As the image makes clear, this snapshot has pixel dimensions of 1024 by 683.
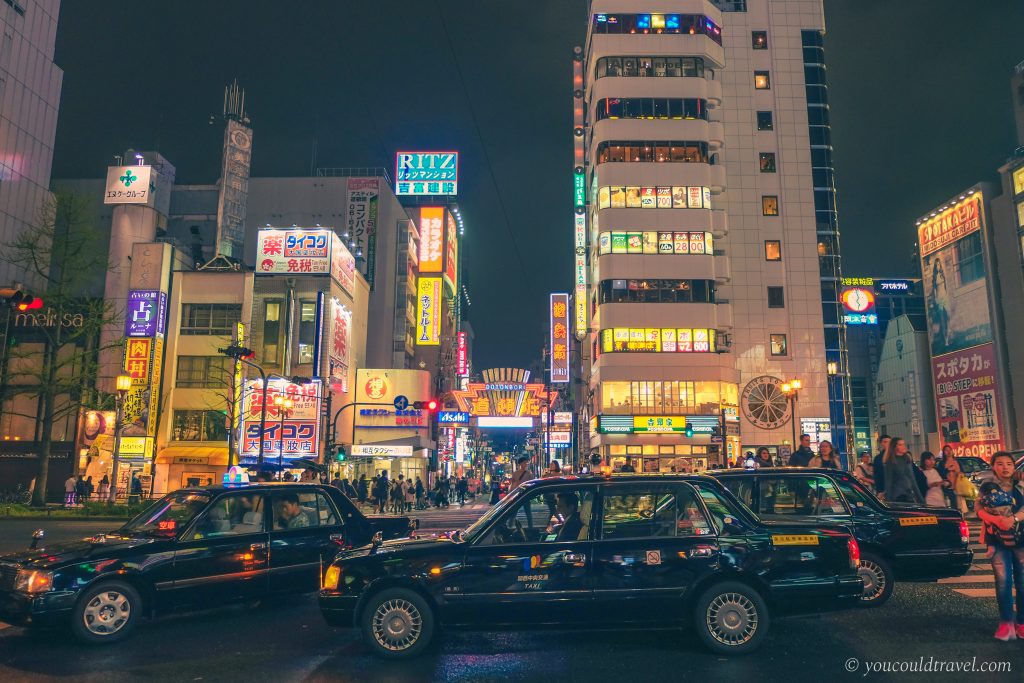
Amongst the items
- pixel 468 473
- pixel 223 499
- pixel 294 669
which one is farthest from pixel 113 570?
pixel 468 473

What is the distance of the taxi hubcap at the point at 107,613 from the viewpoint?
7550mm

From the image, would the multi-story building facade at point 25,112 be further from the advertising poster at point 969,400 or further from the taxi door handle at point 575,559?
the advertising poster at point 969,400

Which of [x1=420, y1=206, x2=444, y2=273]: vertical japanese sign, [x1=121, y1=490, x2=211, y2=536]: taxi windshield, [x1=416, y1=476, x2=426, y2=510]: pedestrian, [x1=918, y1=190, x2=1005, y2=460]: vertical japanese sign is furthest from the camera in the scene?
[x1=420, y1=206, x2=444, y2=273]: vertical japanese sign

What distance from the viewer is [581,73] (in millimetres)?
71938

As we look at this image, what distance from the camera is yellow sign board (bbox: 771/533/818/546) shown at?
276 inches

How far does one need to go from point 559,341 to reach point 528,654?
6472cm

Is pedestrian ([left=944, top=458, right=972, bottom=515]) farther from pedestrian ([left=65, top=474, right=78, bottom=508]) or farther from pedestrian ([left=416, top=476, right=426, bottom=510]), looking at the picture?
pedestrian ([left=65, top=474, right=78, bottom=508])

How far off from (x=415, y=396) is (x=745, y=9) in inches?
1690

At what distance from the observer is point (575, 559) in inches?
271

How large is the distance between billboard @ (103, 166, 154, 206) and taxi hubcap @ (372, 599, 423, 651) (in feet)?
167

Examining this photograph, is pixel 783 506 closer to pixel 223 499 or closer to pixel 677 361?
pixel 223 499

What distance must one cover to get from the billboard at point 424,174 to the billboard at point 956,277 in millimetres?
46854

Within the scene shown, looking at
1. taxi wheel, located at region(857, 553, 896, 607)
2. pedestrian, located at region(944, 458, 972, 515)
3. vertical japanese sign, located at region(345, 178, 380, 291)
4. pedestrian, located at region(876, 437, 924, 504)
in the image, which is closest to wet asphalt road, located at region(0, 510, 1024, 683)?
taxi wheel, located at region(857, 553, 896, 607)

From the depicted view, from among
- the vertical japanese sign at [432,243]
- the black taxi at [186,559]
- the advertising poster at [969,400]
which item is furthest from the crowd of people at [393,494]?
the advertising poster at [969,400]
